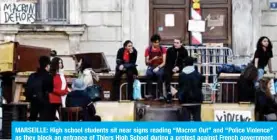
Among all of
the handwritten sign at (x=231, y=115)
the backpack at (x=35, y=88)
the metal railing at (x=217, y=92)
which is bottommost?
the handwritten sign at (x=231, y=115)

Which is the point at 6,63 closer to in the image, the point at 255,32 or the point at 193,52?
the point at 193,52

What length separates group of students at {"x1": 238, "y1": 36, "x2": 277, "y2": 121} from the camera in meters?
16.9

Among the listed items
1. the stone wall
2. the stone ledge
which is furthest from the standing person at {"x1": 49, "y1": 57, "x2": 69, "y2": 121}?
the stone wall

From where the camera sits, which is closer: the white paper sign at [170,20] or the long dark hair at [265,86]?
the long dark hair at [265,86]

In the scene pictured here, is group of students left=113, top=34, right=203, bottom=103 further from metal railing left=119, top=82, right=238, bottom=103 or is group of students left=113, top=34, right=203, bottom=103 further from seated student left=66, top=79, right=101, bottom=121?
seated student left=66, top=79, right=101, bottom=121

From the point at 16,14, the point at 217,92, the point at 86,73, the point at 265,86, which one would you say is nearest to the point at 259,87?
the point at 265,86

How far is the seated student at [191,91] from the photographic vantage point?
Answer: 53.4 ft

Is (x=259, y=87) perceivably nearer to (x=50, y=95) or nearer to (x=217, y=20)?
(x=217, y=20)

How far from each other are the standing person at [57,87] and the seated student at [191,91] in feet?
7.66

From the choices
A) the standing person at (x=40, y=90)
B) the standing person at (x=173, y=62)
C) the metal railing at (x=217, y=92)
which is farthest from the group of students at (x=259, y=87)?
the standing person at (x=40, y=90)

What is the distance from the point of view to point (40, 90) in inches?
643

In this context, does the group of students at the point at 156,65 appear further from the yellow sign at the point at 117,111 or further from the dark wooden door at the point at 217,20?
the dark wooden door at the point at 217,20

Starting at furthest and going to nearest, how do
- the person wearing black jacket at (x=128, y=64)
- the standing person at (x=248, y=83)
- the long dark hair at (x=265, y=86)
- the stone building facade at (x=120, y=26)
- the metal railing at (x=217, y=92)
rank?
1. the stone building facade at (x=120, y=26)
2. the metal railing at (x=217, y=92)
3. the person wearing black jacket at (x=128, y=64)
4. the standing person at (x=248, y=83)
5. the long dark hair at (x=265, y=86)

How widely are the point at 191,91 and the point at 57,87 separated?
2.68 m
